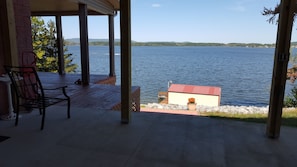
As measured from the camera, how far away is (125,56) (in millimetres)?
2867

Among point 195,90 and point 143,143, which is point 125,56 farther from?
point 195,90

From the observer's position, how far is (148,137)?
256 centimetres

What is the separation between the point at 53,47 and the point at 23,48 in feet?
46.1

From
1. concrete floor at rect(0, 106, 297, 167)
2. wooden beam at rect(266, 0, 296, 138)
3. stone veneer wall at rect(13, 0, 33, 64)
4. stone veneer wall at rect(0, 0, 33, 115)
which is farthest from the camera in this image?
stone veneer wall at rect(13, 0, 33, 64)

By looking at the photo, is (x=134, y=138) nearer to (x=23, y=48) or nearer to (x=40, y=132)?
(x=40, y=132)

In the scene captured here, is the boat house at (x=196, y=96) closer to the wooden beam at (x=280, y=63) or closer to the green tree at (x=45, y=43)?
the green tree at (x=45, y=43)

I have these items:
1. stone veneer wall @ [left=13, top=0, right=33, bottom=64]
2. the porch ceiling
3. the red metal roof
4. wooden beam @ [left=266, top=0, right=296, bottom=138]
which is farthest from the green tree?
wooden beam @ [left=266, top=0, right=296, bottom=138]

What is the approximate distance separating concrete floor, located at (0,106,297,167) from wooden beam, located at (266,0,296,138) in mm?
214

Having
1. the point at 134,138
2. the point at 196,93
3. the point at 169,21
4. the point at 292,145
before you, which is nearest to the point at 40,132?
the point at 134,138

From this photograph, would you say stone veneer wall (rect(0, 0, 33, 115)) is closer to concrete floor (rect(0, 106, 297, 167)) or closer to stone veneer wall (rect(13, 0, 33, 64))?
stone veneer wall (rect(13, 0, 33, 64))

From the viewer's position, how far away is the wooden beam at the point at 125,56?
278 cm

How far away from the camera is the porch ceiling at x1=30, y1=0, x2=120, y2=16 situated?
266 inches

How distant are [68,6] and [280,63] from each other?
23.9 ft

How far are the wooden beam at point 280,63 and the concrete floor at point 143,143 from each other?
214mm
